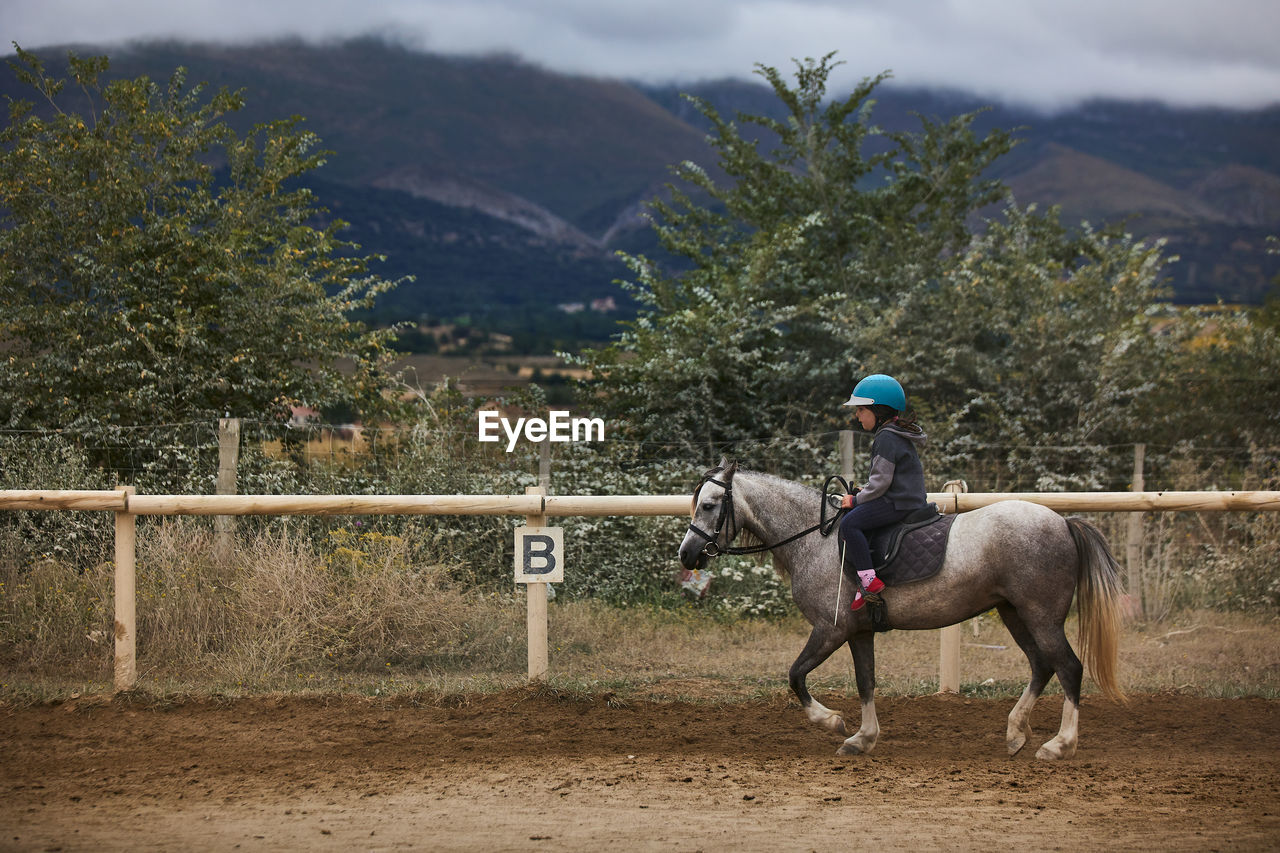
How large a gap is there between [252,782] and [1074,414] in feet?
35.6

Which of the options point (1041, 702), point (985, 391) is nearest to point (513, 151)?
point (985, 391)

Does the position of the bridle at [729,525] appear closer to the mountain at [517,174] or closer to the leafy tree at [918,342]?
the leafy tree at [918,342]

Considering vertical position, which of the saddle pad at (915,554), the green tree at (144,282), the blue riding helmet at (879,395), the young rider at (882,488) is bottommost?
the saddle pad at (915,554)

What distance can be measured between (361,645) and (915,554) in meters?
4.23

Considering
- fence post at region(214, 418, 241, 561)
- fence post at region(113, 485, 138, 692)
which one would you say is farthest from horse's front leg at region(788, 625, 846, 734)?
fence post at region(214, 418, 241, 561)

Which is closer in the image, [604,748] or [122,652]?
[604,748]

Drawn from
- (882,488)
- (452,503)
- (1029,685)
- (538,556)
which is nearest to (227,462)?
(452,503)

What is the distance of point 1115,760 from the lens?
17.7ft

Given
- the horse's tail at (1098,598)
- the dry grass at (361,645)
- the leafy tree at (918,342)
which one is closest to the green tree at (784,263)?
the leafy tree at (918,342)

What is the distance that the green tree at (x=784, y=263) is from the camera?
12422 millimetres

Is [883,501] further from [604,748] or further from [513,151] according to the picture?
[513,151]

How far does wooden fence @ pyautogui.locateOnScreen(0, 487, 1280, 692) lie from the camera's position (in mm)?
6551

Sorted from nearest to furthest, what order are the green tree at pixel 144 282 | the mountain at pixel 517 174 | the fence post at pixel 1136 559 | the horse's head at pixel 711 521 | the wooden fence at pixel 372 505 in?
1. the horse's head at pixel 711 521
2. the wooden fence at pixel 372 505
3. the fence post at pixel 1136 559
4. the green tree at pixel 144 282
5. the mountain at pixel 517 174

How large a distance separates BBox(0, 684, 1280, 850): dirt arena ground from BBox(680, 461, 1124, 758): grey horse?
0.32 metres
